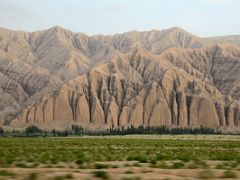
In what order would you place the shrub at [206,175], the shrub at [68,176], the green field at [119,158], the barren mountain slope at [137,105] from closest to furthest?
the shrub at [68,176], the shrub at [206,175], the green field at [119,158], the barren mountain slope at [137,105]

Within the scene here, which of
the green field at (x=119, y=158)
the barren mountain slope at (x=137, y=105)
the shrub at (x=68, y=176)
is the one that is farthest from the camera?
the barren mountain slope at (x=137, y=105)

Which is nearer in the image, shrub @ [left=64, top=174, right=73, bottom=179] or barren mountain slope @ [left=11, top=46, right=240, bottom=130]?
shrub @ [left=64, top=174, right=73, bottom=179]

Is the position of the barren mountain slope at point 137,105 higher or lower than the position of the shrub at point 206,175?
higher

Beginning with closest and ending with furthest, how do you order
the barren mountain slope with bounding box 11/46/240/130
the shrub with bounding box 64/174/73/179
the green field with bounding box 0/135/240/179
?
the shrub with bounding box 64/174/73/179 → the green field with bounding box 0/135/240/179 → the barren mountain slope with bounding box 11/46/240/130

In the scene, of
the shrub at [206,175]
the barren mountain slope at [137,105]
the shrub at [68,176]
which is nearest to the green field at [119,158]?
the shrub at [206,175]

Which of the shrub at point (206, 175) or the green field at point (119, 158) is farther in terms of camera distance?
the green field at point (119, 158)

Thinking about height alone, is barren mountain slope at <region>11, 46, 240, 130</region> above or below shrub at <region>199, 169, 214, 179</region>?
above

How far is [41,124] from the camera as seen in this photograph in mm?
192750

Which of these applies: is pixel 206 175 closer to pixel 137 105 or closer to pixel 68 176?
pixel 68 176

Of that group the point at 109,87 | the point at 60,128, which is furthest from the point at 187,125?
the point at 60,128

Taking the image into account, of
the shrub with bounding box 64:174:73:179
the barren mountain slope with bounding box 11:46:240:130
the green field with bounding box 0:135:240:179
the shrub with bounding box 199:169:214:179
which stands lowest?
the green field with bounding box 0:135:240:179

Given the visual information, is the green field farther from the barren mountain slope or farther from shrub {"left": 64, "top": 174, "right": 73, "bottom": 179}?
the barren mountain slope

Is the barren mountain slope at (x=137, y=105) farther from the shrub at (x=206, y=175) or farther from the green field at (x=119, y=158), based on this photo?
the shrub at (x=206, y=175)

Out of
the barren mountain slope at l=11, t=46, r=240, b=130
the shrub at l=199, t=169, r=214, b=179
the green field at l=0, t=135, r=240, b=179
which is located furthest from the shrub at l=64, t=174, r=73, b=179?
the barren mountain slope at l=11, t=46, r=240, b=130
